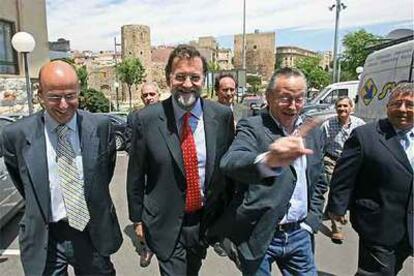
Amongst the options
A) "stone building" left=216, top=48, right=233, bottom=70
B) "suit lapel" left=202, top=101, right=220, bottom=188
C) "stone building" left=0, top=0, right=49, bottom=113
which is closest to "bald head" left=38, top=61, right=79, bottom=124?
"suit lapel" left=202, top=101, right=220, bottom=188

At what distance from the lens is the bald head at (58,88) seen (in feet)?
6.95

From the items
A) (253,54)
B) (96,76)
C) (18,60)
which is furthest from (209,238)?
(253,54)

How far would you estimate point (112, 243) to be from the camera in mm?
2396

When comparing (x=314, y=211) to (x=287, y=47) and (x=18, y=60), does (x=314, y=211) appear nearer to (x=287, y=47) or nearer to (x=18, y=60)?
(x=18, y=60)

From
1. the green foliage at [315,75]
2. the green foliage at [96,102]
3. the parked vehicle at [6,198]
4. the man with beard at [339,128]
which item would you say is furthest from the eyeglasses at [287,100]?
the green foliage at [315,75]

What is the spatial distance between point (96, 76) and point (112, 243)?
65.7 meters

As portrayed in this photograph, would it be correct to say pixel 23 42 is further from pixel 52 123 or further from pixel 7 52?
pixel 52 123

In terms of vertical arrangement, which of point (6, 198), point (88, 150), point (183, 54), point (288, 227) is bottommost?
point (6, 198)

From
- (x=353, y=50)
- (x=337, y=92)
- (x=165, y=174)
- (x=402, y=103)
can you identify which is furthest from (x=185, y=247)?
(x=353, y=50)

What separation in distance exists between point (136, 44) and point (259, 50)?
38.8 meters

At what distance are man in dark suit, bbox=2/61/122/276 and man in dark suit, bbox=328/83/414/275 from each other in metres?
1.57

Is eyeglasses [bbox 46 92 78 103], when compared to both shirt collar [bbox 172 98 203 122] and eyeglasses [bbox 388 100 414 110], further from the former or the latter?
eyeglasses [bbox 388 100 414 110]

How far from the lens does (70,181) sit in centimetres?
222

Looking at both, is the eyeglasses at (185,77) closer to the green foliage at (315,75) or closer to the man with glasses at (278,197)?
the man with glasses at (278,197)
